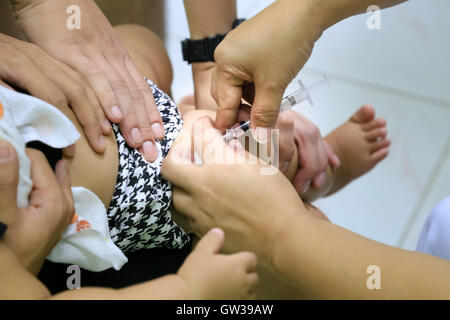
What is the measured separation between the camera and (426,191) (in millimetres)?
1250

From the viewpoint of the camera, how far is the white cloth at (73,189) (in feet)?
1.78

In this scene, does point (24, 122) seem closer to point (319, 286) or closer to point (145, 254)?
point (145, 254)

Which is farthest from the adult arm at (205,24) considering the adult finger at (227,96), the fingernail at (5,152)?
the fingernail at (5,152)

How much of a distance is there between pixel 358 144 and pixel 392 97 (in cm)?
29

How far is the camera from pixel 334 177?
3.78 feet

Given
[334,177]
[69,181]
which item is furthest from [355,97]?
[69,181]

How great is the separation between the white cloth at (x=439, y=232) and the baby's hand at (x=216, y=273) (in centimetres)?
35

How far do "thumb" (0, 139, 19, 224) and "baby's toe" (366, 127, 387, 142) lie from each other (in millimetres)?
973

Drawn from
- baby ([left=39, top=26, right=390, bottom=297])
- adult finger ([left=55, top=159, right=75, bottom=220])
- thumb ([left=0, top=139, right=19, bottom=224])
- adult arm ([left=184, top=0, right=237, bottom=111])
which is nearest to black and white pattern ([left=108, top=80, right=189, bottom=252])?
baby ([left=39, top=26, right=390, bottom=297])

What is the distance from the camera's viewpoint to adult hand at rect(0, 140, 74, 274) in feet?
1.61

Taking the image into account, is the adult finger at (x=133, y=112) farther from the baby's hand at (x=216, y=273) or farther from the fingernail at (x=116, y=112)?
the baby's hand at (x=216, y=273)

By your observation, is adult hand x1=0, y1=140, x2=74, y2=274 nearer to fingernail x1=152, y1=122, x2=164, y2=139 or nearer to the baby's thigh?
fingernail x1=152, y1=122, x2=164, y2=139

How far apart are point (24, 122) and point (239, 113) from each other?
14.7 inches

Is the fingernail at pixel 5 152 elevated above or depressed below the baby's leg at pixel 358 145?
above
